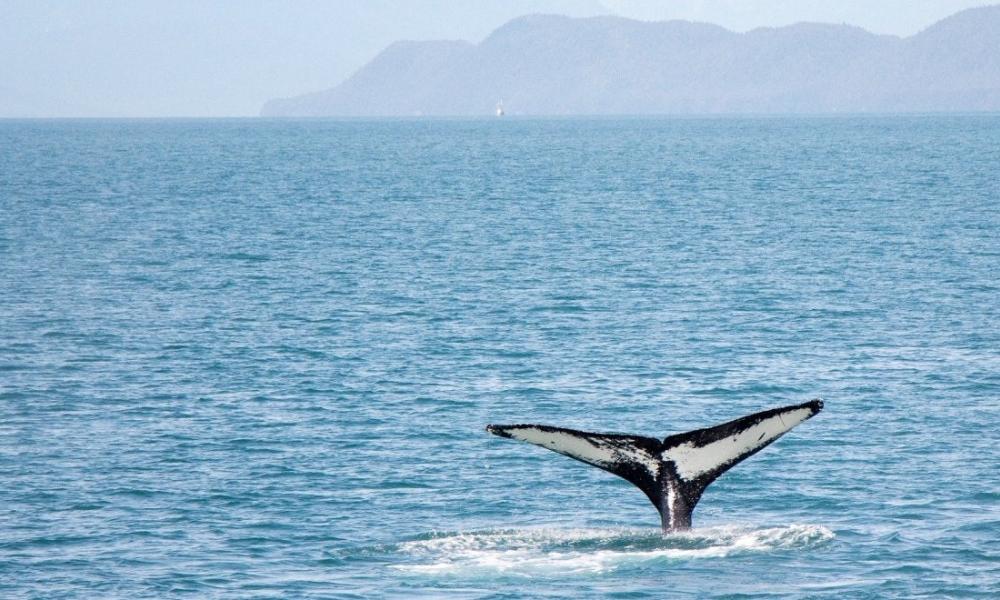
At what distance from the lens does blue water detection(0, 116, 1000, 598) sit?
24.8m

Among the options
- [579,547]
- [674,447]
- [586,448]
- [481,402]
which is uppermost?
[586,448]

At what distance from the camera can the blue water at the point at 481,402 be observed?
24766mm

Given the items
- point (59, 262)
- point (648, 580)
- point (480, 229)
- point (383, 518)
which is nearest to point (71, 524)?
point (383, 518)

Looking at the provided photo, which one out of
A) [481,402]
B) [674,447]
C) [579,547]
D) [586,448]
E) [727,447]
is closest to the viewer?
[586,448]

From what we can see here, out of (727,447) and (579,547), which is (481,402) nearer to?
(579,547)

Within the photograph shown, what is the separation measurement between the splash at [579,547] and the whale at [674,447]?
278cm

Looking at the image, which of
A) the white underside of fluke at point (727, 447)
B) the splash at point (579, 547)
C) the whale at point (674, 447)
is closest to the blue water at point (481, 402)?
the splash at point (579, 547)

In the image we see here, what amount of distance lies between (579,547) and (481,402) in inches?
537

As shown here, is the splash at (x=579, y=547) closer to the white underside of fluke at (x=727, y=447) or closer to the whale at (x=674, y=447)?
the whale at (x=674, y=447)

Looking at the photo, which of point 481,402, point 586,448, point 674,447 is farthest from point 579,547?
point 481,402

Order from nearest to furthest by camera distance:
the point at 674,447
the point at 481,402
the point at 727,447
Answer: the point at 727,447
the point at 674,447
the point at 481,402

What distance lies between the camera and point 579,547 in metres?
25.2

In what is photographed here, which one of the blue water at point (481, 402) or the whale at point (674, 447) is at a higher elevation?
the whale at point (674, 447)

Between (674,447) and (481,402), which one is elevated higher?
(674,447)
